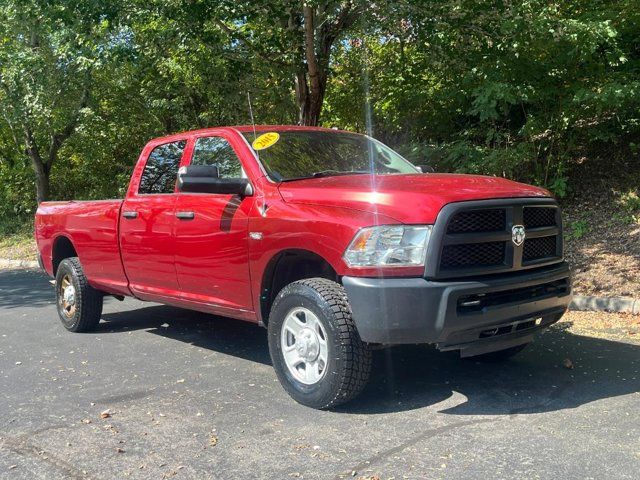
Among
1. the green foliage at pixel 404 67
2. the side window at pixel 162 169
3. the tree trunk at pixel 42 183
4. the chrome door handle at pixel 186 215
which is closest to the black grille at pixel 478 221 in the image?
the chrome door handle at pixel 186 215

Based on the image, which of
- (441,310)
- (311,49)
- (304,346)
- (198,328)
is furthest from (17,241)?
(441,310)

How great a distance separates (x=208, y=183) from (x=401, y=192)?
4.68ft

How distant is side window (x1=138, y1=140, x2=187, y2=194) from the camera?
5.82 meters

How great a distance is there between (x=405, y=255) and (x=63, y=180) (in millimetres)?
20602

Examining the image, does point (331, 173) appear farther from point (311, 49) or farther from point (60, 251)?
point (311, 49)

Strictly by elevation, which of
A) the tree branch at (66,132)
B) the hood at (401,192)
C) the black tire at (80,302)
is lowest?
the black tire at (80,302)

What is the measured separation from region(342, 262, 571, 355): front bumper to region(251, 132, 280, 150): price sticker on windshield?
1563 millimetres

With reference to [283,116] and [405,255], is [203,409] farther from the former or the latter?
[283,116]

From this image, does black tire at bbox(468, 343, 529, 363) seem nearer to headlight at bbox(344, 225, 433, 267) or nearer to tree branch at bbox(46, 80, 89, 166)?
headlight at bbox(344, 225, 433, 267)

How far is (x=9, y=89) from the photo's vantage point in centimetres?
1542

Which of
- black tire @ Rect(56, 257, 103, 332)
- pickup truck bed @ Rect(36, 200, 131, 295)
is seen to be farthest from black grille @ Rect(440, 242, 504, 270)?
black tire @ Rect(56, 257, 103, 332)

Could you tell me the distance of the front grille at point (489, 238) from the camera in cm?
388

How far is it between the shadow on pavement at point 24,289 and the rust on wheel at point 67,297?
1.91m

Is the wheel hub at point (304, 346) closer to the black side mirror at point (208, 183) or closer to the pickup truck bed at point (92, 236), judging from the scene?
the black side mirror at point (208, 183)
